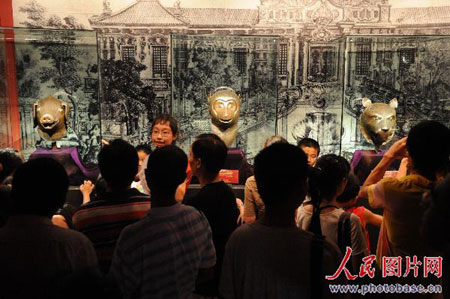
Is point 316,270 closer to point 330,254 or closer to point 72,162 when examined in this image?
point 330,254

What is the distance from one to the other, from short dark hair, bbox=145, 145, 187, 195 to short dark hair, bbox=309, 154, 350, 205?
0.77 m

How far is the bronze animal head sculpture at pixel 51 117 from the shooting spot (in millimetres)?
4676

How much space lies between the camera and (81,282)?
115cm

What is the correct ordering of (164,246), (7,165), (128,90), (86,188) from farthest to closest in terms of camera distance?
(128,90)
(86,188)
(7,165)
(164,246)

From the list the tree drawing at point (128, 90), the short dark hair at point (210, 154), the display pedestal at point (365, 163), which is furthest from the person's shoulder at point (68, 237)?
the display pedestal at point (365, 163)

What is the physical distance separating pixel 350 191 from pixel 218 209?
0.88 meters

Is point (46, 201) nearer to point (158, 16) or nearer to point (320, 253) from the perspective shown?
point (320, 253)

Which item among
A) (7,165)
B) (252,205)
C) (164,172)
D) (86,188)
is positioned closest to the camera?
(164,172)

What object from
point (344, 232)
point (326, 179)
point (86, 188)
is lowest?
point (86, 188)

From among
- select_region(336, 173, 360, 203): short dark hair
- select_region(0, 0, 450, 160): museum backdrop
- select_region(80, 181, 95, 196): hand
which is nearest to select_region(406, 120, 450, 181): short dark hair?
select_region(336, 173, 360, 203): short dark hair

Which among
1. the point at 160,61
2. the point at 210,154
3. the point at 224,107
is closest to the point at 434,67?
the point at 224,107

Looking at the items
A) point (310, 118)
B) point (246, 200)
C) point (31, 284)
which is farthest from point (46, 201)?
point (310, 118)

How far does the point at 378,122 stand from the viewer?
15.5 feet

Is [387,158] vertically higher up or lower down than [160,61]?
lower down
